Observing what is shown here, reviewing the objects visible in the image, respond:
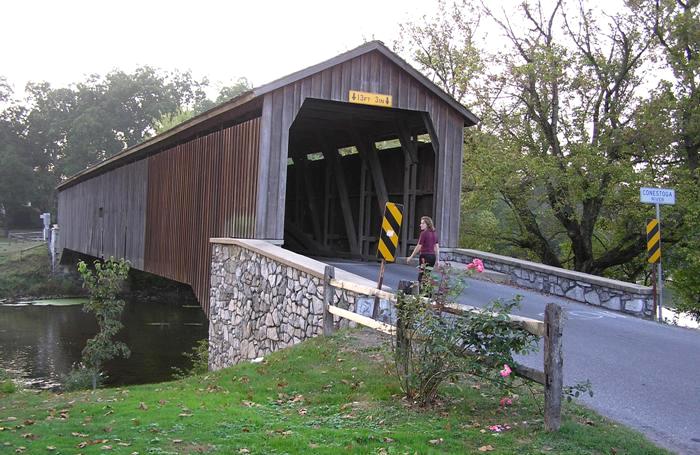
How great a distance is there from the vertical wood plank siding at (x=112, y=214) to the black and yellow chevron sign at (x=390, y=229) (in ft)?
35.9

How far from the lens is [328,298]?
776cm

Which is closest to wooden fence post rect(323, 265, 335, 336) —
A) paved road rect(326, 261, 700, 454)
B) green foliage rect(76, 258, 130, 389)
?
paved road rect(326, 261, 700, 454)

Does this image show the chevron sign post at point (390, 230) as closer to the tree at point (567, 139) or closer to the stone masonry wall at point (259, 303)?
the stone masonry wall at point (259, 303)

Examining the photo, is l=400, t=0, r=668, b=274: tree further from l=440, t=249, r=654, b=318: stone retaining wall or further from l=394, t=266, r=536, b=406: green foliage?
l=394, t=266, r=536, b=406: green foliage

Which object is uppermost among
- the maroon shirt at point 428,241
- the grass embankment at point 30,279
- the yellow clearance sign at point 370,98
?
the yellow clearance sign at point 370,98

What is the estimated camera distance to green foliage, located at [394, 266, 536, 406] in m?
4.67

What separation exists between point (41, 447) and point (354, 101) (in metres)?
8.60

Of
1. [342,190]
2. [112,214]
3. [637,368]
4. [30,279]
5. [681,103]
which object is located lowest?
[30,279]

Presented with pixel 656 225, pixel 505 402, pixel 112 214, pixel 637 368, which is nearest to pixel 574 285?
pixel 656 225

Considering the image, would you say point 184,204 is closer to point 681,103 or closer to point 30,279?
point 681,103

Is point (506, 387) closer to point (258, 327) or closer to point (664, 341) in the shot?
point (664, 341)

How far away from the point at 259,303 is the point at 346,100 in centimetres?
413

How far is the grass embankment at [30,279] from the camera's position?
105 feet

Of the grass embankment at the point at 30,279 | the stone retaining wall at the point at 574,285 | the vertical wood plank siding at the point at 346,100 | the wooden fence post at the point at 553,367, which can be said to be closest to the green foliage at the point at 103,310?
the vertical wood plank siding at the point at 346,100
